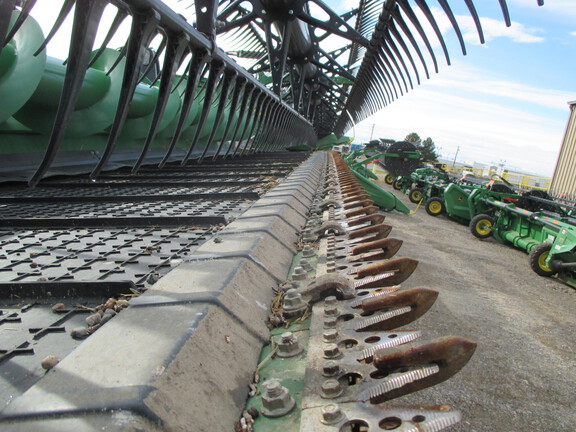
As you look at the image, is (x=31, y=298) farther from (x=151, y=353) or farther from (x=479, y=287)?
(x=479, y=287)

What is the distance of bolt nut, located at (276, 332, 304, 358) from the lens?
3.56ft

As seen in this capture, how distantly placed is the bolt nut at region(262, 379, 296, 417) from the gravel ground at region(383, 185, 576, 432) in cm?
204

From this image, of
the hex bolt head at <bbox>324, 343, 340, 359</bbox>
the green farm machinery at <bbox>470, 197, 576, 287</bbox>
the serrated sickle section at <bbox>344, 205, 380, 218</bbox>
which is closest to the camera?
the hex bolt head at <bbox>324, 343, 340, 359</bbox>

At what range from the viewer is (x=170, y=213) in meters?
2.58

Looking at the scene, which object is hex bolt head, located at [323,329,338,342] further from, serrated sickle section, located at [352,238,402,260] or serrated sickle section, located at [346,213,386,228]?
serrated sickle section, located at [346,213,386,228]

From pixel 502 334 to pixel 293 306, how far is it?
4.46 meters

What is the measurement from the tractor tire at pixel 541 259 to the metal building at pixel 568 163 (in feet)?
60.8

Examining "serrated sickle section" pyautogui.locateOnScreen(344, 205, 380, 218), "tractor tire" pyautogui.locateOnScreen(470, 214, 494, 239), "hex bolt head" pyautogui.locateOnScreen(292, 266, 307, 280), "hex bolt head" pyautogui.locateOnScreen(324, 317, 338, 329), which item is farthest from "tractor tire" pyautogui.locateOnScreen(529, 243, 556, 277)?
"hex bolt head" pyautogui.locateOnScreen(324, 317, 338, 329)

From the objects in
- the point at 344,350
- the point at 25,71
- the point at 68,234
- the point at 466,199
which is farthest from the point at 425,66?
the point at 466,199

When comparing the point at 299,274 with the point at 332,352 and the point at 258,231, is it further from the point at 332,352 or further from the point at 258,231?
the point at 332,352

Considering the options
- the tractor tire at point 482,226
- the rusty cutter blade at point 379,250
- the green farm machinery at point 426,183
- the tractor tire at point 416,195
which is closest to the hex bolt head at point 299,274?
the rusty cutter blade at point 379,250

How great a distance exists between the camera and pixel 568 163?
24.4 meters

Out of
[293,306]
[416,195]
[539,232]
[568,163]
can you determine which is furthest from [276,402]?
[568,163]

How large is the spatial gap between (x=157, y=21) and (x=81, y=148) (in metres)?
3.07
